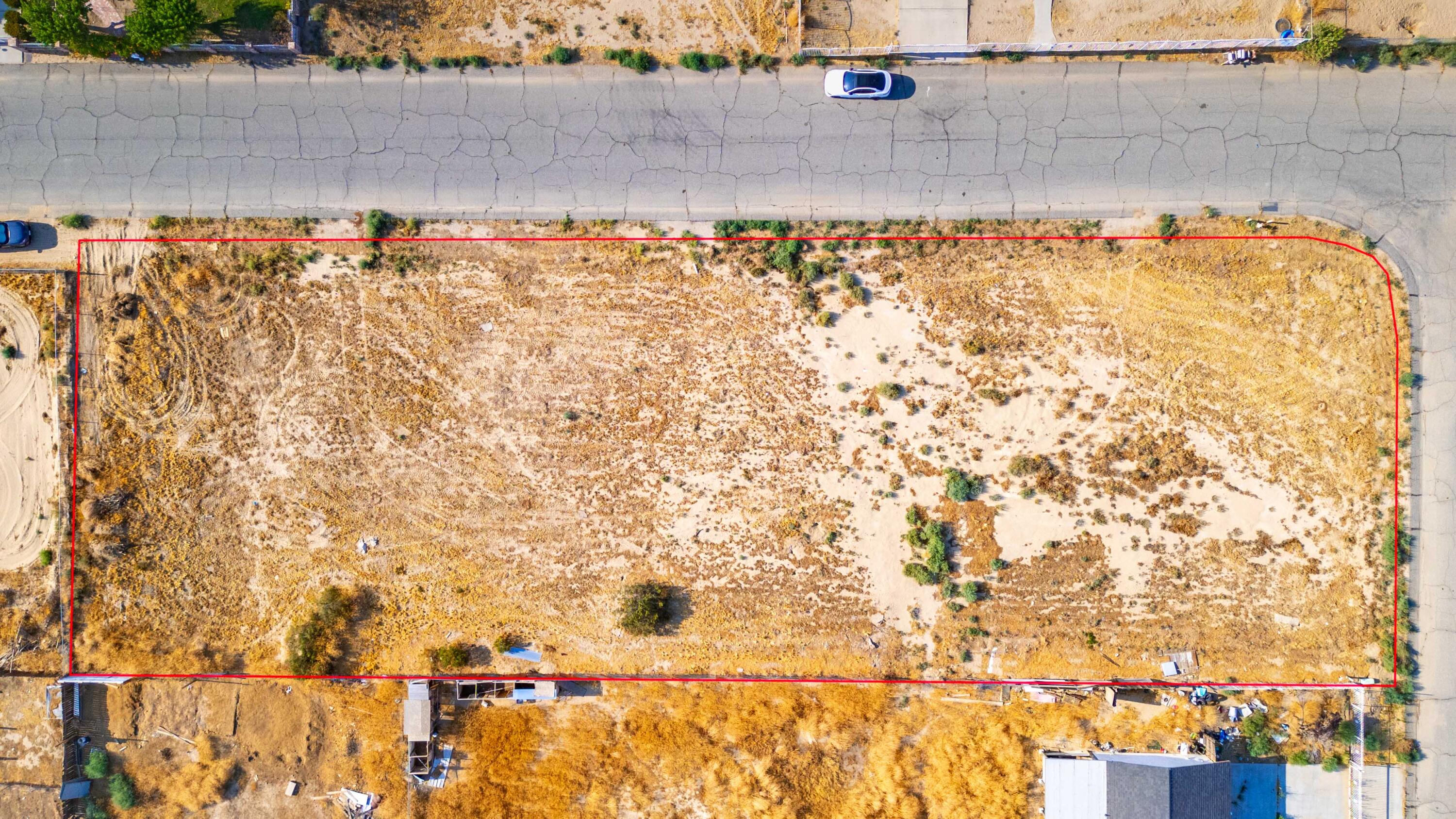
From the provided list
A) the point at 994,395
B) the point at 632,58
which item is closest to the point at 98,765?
the point at 632,58

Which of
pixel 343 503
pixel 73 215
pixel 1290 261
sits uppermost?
pixel 73 215

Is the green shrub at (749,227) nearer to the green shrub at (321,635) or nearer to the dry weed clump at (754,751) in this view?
the dry weed clump at (754,751)

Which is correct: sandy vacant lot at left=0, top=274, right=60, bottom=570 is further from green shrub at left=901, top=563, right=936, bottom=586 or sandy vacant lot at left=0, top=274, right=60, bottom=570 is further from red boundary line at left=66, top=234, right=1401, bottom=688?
green shrub at left=901, top=563, right=936, bottom=586

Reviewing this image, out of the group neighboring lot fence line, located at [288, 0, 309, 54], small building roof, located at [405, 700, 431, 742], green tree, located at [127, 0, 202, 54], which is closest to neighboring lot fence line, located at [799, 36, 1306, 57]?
neighboring lot fence line, located at [288, 0, 309, 54]

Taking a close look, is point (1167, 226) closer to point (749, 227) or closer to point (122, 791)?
point (749, 227)

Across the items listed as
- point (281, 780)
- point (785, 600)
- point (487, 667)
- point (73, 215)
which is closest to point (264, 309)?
point (73, 215)

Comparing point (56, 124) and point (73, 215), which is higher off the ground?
point (56, 124)

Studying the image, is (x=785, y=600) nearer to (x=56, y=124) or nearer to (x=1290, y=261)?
(x=1290, y=261)
